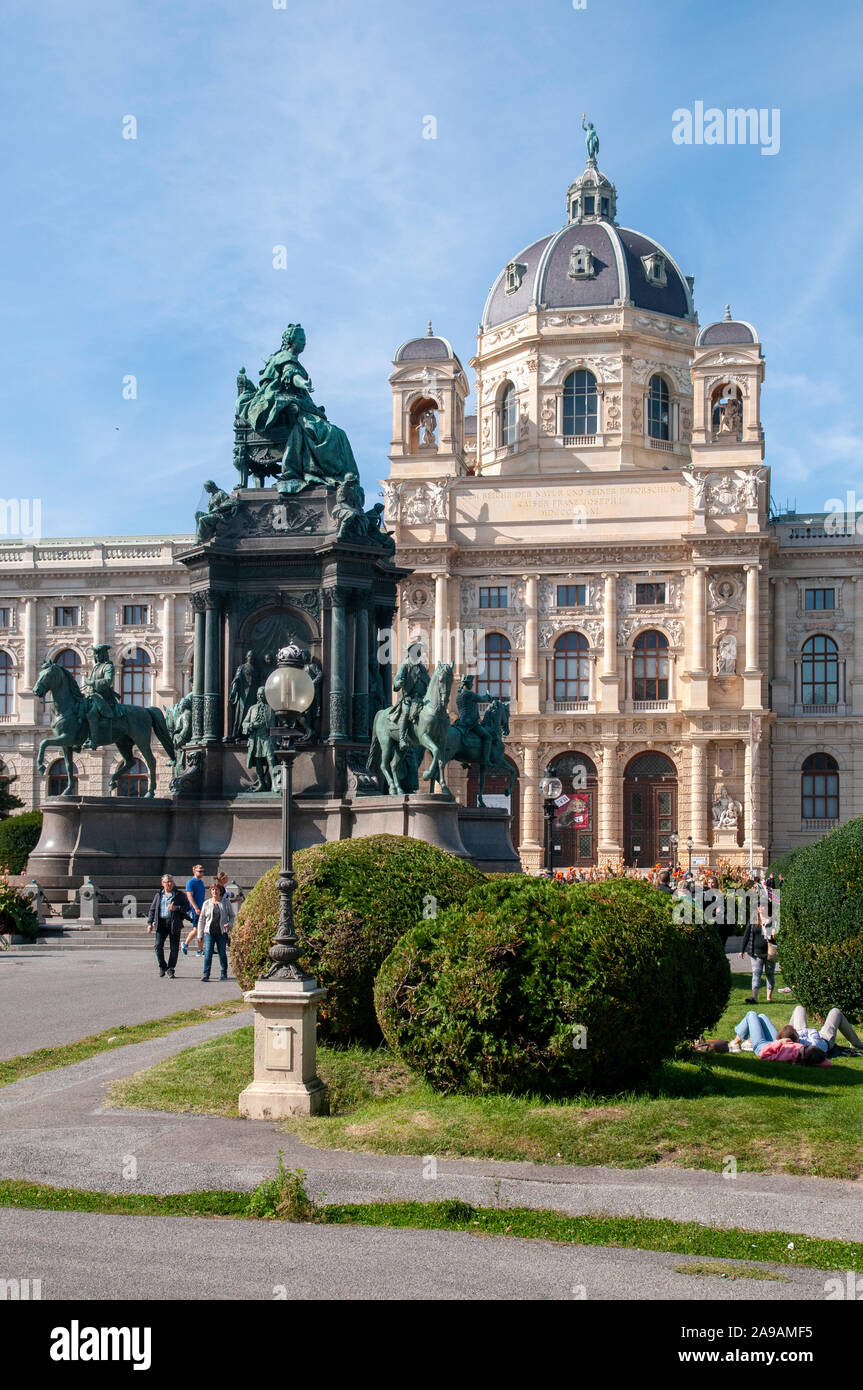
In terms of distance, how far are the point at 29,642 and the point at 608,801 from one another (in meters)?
33.3

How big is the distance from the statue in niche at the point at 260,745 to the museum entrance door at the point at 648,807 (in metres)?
45.8

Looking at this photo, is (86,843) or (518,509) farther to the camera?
(518,509)

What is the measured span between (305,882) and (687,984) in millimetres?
3959

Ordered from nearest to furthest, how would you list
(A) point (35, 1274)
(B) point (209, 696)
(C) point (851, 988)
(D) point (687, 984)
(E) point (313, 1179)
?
(A) point (35, 1274) → (E) point (313, 1179) → (D) point (687, 984) → (C) point (851, 988) → (B) point (209, 696)

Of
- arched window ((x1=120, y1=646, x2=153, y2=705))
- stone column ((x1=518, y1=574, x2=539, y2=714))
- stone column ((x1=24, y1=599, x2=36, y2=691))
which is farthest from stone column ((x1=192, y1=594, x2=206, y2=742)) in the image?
stone column ((x1=24, y1=599, x2=36, y2=691))

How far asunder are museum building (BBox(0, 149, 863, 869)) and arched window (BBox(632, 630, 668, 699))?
0.33 feet

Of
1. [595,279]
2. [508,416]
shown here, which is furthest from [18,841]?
[595,279]

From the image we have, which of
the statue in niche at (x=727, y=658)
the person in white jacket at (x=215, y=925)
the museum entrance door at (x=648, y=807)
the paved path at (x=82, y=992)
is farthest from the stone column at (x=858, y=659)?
the person in white jacket at (x=215, y=925)

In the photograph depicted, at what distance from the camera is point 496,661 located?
3012 inches

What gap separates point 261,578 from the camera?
31547 millimetres

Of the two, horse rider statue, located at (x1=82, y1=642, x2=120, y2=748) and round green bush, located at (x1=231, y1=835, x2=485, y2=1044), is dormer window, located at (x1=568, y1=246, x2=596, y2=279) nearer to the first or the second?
horse rider statue, located at (x1=82, y1=642, x2=120, y2=748)

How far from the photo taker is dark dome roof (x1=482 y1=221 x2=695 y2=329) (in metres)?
81.8
